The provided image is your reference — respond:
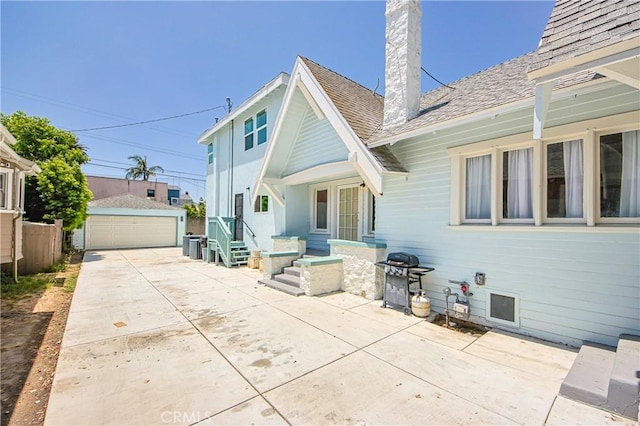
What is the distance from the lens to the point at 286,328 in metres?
5.02

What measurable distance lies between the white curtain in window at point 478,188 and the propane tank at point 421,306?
6.22 ft

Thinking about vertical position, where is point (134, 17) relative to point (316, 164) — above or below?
above

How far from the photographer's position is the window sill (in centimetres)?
385

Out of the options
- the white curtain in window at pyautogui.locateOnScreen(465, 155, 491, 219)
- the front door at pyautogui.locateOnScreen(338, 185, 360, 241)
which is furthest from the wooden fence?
the white curtain in window at pyautogui.locateOnScreen(465, 155, 491, 219)

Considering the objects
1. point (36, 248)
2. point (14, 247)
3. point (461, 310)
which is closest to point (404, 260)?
point (461, 310)

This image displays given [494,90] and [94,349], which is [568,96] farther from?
[94,349]

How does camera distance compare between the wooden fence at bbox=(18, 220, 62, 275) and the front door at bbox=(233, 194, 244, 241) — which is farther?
the front door at bbox=(233, 194, 244, 241)

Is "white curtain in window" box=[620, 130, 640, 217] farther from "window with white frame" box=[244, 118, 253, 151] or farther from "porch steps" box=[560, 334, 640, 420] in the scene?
"window with white frame" box=[244, 118, 253, 151]

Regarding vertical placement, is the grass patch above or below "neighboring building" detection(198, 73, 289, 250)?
below

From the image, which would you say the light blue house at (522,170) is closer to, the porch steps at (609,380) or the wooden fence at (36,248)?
the porch steps at (609,380)

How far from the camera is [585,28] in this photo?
3141 mm

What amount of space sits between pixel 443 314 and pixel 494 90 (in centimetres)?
462

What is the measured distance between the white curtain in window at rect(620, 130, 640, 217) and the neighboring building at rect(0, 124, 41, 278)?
13.8m

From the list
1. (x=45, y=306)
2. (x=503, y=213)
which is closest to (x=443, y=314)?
(x=503, y=213)
